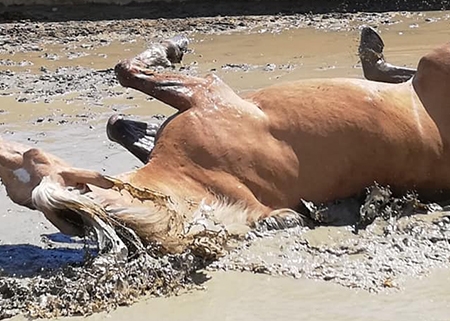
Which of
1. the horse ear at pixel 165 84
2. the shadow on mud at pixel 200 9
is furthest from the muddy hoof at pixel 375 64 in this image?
the shadow on mud at pixel 200 9

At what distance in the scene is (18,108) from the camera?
7.08 meters

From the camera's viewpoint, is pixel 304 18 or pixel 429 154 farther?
pixel 304 18

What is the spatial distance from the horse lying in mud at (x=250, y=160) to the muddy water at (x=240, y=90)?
0.28 m

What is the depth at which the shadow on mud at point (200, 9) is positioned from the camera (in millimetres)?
11898

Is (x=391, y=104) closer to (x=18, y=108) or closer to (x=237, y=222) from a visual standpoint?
(x=237, y=222)

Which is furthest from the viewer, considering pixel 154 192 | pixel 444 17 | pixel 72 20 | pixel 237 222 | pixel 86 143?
pixel 72 20

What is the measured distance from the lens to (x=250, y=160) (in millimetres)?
4020

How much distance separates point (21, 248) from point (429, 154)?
1.87m

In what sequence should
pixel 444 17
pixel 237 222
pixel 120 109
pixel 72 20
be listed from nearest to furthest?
pixel 237 222 → pixel 120 109 → pixel 444 17 → pixel 72 20

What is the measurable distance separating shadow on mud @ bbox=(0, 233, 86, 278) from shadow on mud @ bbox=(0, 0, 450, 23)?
826 cm

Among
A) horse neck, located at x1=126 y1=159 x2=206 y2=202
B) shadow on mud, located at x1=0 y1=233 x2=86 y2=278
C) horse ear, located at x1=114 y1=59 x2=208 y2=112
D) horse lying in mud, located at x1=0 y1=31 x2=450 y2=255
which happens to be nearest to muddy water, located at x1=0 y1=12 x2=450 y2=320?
shadow on mud, located at x1=0 y1=233 x2=86 y2=278

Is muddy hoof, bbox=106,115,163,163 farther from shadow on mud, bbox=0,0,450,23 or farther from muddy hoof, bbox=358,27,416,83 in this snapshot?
shadow on mud, bbox=0,0,450,23

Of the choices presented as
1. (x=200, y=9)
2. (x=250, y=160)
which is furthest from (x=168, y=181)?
(x=200, y=9)

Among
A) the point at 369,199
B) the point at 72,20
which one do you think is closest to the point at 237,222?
the point at 369,199
